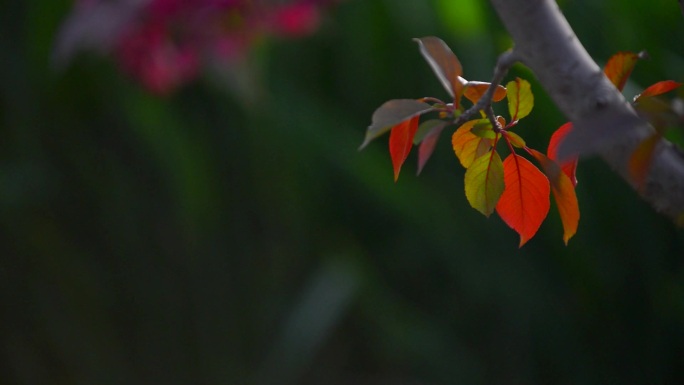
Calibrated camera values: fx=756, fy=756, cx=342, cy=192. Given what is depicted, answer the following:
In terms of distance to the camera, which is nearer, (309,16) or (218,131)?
(309,16)

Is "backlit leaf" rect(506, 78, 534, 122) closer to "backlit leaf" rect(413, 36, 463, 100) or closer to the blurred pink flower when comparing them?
"backlit leaf" rect(413, 36, 463, 100)

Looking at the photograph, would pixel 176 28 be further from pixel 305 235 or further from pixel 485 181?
pixel 485 181

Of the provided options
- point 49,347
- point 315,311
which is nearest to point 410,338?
point 315,311

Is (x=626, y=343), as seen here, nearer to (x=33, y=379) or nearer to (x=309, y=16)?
(x=309, y=16)

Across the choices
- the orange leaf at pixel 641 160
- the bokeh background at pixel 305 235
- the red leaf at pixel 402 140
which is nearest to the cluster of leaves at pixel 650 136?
the orange leaf at pixel 641 160

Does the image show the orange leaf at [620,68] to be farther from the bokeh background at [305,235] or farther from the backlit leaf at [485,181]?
the bokeh background at [305,235]

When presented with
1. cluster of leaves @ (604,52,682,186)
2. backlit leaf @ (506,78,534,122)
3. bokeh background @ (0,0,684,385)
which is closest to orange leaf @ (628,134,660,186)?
cluster of leaves @ (604,52,682,186)
